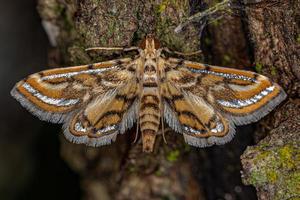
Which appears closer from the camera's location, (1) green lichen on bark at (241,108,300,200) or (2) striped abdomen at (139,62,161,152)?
(1) green lichen on bark at (241,108,300,200)

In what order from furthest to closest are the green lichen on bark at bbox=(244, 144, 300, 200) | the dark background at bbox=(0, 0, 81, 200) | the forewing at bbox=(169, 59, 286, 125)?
the dark background at bbox=(0, 0, 81, 200), the forewing at bbox=(169, 59, 286, 125), the green lichen on bark at bbox=(244, 144, 300, 200)

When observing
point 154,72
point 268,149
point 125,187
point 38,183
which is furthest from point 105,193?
point 268,149

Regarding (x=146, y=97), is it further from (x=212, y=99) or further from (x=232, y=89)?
(x=232, y=89)

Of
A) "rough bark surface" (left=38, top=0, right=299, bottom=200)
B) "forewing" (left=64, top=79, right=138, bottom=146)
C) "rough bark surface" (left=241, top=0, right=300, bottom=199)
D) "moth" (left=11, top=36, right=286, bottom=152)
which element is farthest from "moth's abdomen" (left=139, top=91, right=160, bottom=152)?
"rough bark surface" (left=241, top=0, right=300, bottom=199)

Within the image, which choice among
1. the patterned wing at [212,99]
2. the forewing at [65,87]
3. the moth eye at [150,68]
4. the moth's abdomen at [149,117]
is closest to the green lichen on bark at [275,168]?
the patterned wing at [212,99]

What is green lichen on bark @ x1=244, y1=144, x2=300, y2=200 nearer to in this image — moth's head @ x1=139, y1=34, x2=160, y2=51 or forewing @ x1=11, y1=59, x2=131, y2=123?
moth's head @ x1=139, y1=34, x2=160, y2=51

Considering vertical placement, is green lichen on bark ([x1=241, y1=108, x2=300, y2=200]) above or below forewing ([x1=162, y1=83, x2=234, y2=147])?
below

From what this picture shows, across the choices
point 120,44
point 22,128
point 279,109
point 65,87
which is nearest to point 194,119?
point 279,109
